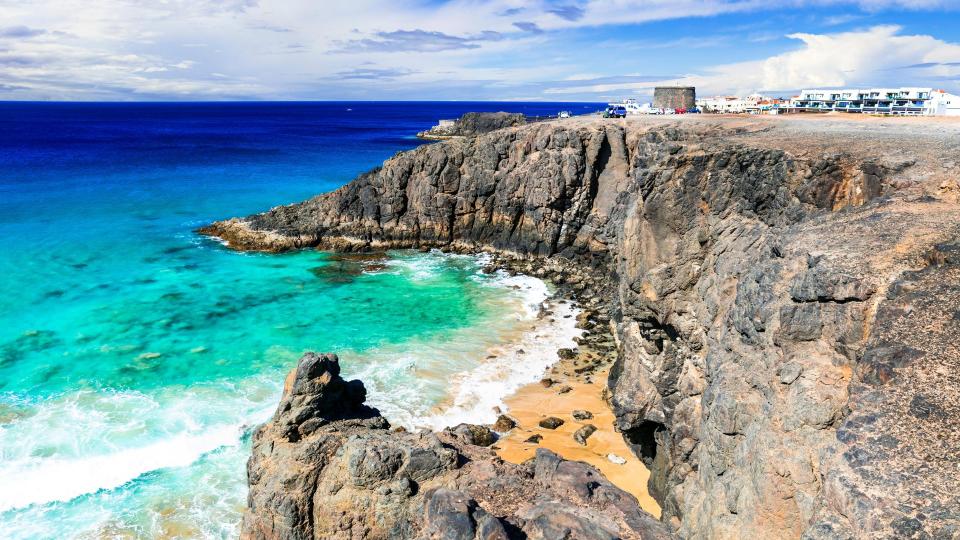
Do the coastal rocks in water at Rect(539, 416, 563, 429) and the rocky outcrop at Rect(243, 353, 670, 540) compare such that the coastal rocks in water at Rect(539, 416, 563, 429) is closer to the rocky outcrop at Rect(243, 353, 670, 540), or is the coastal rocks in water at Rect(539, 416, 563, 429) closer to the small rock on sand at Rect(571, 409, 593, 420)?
the small rock on sand at Rect(571, 409, 593, 420)

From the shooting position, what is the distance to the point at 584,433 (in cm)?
2534

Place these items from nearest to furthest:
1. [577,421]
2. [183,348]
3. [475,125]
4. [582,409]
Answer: [577,421] < [582,409] < [183,348] < [475,125]

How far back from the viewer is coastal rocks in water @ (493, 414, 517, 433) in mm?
26153

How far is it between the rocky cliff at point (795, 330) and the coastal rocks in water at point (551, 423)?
3.02 meters

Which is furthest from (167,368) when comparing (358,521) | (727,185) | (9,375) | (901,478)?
(901,478)

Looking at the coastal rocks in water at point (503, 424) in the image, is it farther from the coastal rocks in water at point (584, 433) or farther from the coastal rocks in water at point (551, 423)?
the coastal rocks in water at point (584, 433)

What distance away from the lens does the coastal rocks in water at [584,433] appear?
82.2 feet

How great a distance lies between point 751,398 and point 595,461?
1081 cm

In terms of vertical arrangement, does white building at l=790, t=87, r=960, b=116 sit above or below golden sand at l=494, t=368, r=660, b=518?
above

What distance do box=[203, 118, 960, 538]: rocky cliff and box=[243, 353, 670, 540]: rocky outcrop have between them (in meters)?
0.95

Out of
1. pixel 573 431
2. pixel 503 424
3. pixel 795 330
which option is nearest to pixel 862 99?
pixel 573 431

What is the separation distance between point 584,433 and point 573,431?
740mm

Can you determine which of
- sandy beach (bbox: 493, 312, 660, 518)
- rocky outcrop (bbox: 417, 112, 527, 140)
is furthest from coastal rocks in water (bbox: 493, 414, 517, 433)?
rocky outcrop (bbox: 417, 112, 527, 140)

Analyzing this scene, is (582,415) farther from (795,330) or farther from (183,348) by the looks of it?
(183,348)
